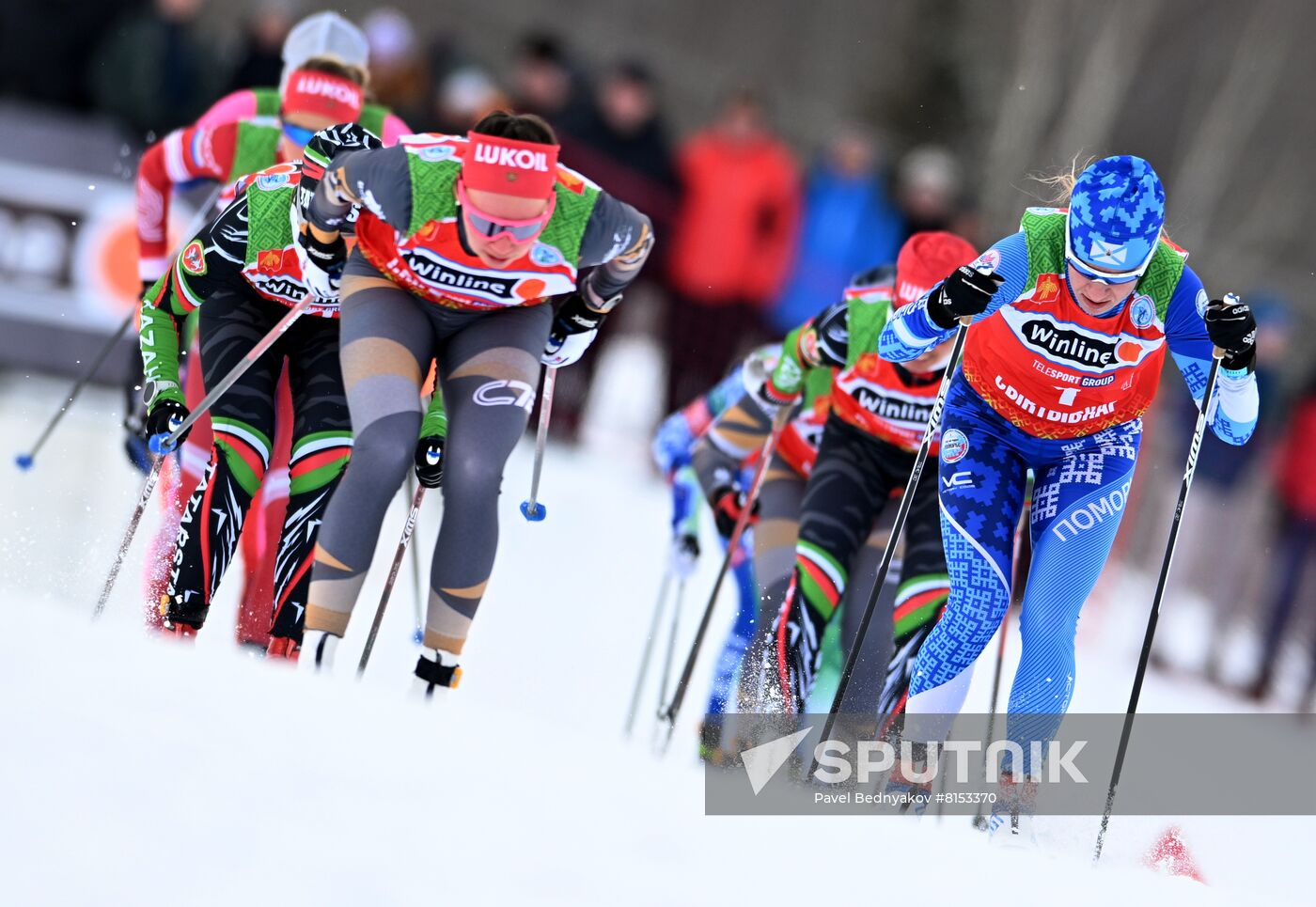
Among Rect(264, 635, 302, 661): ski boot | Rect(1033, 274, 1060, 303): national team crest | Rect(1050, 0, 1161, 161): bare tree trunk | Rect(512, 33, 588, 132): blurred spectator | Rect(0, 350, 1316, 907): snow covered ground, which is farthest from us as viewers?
Rect(1050, 0, 1161, 161): bare tree trunk

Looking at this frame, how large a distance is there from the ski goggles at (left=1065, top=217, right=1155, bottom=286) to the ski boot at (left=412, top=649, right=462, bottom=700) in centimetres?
217

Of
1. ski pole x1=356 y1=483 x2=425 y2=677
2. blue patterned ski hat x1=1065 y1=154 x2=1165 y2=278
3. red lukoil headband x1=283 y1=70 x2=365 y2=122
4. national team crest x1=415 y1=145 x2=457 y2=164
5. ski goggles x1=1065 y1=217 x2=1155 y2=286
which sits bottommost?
ski pole x1=356 y1=483 x2=425 y2=677

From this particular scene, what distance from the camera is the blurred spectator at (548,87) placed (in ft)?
35.0

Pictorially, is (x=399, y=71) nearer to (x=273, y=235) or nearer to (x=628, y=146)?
(x=628, y=146)

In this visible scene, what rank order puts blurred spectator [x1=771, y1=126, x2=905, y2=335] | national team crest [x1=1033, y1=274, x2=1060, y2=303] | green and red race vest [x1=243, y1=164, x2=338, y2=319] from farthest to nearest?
blurred spectator [x1=771, y1=126, x2=905, y2=335]
green and red race vest [x1=243, y1=164, x2=338, y2=319]
national team crest [x1=1033, y1=274, x2=1060, y2=303]

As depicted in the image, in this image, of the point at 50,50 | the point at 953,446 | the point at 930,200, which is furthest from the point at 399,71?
the point at 953,446

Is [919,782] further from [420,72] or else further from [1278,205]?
[1278,205]

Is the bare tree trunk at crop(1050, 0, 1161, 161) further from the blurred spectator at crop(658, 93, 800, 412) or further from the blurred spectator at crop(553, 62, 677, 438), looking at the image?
the blurred spectator at crop(553, 62, 677, 438)

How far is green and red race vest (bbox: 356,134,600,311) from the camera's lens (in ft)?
16.0

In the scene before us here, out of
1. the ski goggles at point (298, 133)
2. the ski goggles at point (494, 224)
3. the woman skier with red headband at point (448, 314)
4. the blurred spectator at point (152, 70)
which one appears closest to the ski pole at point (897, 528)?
the woman skier with red headband at point (448, 314)

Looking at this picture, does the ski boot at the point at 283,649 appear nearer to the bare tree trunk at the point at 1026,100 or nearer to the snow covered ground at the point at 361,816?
the snow covered ground at the point at 361,816

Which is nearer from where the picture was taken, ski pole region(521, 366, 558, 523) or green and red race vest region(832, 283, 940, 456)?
ski pole region(521, 366, 558, 523)

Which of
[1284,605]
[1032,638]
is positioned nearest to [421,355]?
[1032,638]

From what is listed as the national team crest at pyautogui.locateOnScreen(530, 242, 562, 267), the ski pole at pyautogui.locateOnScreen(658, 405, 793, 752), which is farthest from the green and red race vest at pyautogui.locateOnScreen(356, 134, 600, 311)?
the ski pole at pyautogui.locateOnScreen(658, 405, 793, 752)
